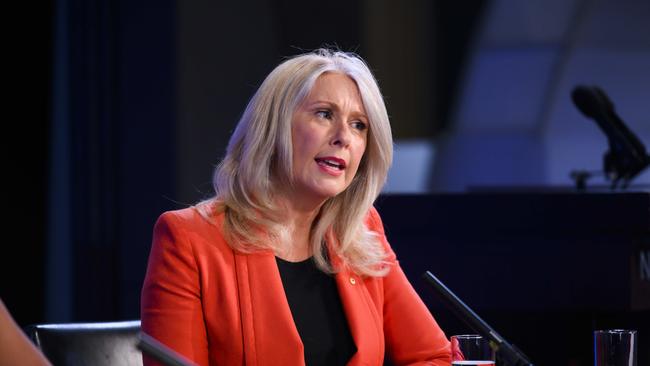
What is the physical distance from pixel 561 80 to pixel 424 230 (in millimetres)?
4513

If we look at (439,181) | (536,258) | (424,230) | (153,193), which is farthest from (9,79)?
(439,181)

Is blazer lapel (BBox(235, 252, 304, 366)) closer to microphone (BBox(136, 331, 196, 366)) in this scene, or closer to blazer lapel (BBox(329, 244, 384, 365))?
blazer lapel (BBox(329, 244, 384, 365))

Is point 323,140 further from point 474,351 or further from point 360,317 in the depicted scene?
point 474,351

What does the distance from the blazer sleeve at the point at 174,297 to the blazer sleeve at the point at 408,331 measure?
45 cm

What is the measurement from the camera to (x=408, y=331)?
219 centimetres

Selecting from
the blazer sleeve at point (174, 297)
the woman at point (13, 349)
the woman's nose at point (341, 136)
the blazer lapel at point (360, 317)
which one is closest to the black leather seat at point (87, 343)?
the blazer sleeve at point (174, 297)

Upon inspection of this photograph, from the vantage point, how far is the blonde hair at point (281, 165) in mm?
2078

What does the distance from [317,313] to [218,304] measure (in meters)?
0.23

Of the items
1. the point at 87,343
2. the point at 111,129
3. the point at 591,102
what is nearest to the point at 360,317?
the point at 87,343

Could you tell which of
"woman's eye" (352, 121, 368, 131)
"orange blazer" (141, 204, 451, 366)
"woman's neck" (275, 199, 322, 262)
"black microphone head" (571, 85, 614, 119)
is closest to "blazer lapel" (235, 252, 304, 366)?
"orange blazer" (141, 204, 451, 366)

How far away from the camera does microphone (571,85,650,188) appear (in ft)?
9.87

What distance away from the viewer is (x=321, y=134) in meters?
2.07

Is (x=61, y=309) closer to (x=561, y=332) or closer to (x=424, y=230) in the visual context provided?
(x=424, y=230)

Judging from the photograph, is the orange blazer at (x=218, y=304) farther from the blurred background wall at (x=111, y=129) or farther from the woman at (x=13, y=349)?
the blurred background wall at (x=111, y=129)
